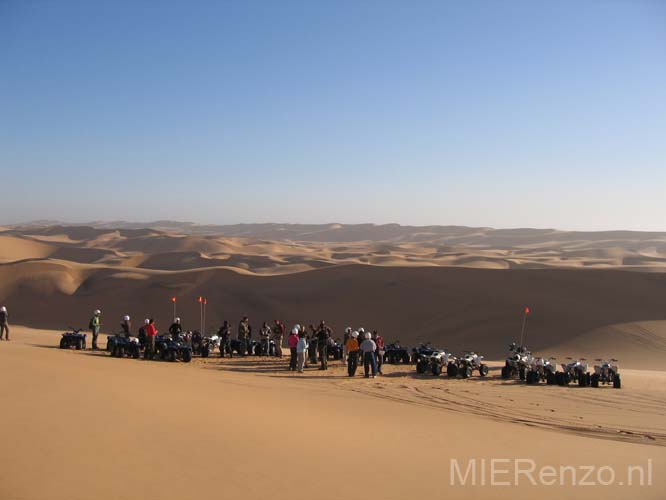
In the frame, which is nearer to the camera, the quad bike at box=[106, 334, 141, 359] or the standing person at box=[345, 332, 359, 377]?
the standing person at box=[345, 332, 359, 377]

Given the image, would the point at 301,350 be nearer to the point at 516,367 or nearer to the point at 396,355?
the point at 396,355

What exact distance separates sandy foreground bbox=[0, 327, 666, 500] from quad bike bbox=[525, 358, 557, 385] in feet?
7.21

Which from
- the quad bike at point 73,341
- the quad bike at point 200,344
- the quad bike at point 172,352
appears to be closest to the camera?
the quad bike at point 172,352

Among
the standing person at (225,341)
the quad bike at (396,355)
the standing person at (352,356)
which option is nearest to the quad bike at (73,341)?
the standing person at (225,341)

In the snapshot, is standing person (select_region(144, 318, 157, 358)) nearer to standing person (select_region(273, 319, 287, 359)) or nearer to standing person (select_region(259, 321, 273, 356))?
standing person (select_region(259, 321, 273, 356))

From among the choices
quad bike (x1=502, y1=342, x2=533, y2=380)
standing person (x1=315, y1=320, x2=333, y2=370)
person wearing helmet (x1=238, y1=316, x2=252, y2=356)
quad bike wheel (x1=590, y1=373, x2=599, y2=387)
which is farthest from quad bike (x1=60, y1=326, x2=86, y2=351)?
quad bike wheel (x1=590, y1=373, x2=599, y2=387)

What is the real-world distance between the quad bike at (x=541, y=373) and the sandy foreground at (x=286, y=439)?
2.20m

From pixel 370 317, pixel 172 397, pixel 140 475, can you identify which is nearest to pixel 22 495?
pixel 140 475

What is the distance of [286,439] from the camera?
750cm

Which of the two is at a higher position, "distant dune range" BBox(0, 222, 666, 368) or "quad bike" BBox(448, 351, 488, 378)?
"distant dune range" BBox(0, 222, 666, 368)

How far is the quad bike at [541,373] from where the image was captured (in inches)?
583

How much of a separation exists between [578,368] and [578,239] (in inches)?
4255

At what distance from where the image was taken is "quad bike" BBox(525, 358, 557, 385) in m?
14.8

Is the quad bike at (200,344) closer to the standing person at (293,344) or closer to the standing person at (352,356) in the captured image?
the standing person at (293,344)
